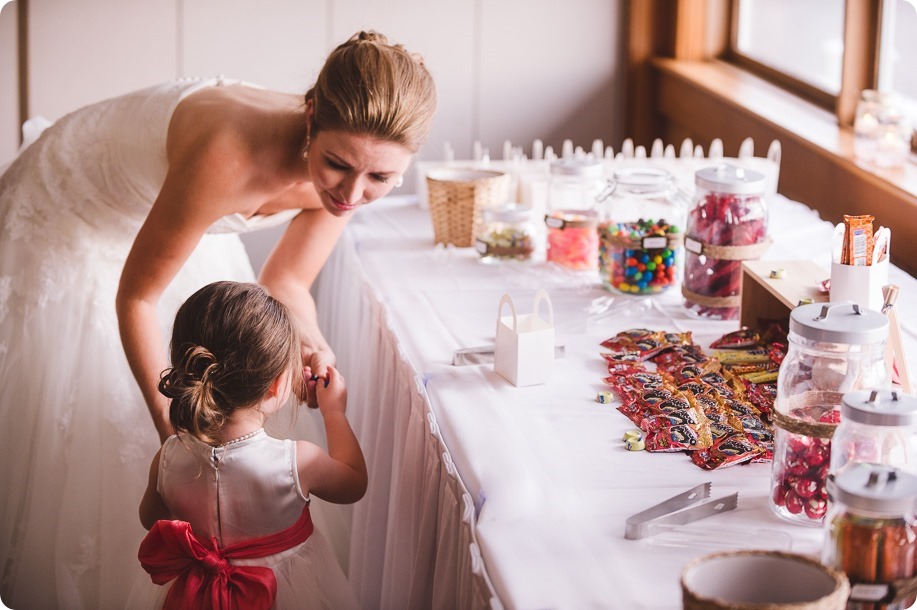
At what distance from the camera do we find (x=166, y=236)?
1.68m

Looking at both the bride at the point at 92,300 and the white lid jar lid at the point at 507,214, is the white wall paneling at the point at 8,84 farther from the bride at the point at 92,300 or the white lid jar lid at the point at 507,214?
the white lid jar lid at the point at 507,214

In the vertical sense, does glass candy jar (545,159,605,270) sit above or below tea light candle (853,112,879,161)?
below

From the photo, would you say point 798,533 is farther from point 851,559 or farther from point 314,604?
point 314,604

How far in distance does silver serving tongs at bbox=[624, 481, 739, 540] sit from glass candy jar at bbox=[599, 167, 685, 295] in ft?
2.67

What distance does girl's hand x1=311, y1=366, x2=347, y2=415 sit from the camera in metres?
1.63

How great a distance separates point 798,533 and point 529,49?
9.46 ft

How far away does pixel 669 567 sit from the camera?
3.67 ft

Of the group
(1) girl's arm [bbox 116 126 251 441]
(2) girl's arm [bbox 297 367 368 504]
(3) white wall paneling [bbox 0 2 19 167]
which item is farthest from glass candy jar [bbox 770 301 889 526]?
(3) white wall paneling [bbox 0 2 19 167]

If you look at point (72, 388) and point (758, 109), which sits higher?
point (758, 109)

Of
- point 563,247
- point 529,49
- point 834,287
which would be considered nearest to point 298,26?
point 529,49

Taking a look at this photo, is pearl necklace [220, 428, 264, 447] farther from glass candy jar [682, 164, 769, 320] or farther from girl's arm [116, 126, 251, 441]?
glass candy jar [682, 164, 769, 320]

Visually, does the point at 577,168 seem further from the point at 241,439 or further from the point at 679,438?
the point at 241,439

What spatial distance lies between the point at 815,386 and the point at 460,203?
127 centimetres

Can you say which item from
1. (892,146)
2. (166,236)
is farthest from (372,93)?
(892,146)
